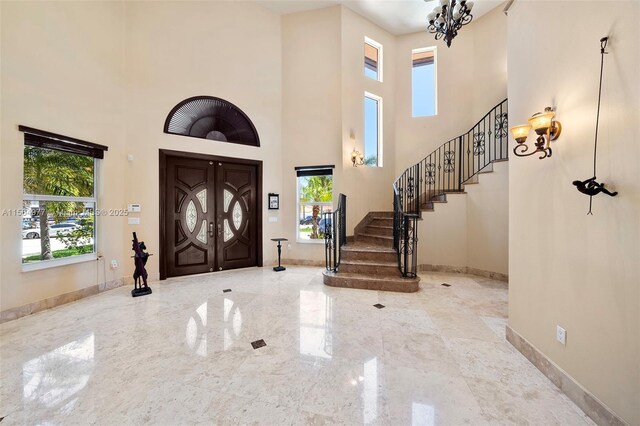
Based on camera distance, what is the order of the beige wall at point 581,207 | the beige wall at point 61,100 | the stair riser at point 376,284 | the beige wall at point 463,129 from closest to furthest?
the beige wall at point 581,207 → the beige wall at point 61,100 → the stair riser at point 376,284 → the beige wall at point 463,129

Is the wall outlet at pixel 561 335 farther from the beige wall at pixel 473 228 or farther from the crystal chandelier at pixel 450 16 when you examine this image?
the crystal chandelier at pixel 450 16

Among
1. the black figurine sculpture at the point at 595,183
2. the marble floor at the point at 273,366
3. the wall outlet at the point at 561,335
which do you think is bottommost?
the marble floor at the point at 273,366

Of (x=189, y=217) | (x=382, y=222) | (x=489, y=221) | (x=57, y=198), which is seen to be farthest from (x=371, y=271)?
(x=57, y=198)

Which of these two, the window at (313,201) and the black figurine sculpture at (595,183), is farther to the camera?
the window at (313,201)

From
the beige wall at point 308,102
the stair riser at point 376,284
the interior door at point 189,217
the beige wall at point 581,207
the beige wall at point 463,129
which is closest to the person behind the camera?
the beige wall at point 581,207

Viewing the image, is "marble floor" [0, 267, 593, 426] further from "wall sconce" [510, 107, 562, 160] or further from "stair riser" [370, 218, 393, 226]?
"stair riser" [370, 218, 393, 226]

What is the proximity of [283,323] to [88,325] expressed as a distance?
233 cm

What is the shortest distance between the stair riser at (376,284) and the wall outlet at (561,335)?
2169 mm

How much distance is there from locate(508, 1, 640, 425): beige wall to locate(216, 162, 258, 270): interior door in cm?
493

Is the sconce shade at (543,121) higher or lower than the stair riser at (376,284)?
higher

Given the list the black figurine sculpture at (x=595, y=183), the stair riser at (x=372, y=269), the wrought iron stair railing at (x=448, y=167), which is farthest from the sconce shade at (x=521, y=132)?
the wrought iron stair railing at (x=448, y=167)

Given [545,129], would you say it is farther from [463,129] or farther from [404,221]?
[463,129]

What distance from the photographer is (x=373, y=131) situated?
6.77m

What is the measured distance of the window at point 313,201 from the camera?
6043 mm
